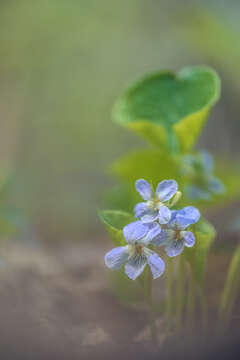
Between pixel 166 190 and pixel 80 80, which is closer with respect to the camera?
pixel 166 190

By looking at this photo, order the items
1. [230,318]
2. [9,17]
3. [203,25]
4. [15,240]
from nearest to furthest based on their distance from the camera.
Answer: [230,318]
[15,240]
[203,25]
[9,17]

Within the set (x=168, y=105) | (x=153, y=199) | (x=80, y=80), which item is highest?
(x=80, y=80)

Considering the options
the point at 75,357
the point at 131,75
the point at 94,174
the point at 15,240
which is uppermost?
the point at 131,75

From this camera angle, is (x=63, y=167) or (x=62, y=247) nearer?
(x=62, y=247)

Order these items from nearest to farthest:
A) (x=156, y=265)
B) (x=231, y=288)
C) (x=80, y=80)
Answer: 1. (x=156, y=265)
2. (x=231, y=288)
3. (x=80, y=80)

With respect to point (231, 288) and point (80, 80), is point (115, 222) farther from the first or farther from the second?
point (80, 80)

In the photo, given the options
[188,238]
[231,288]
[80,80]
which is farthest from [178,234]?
[80,80]

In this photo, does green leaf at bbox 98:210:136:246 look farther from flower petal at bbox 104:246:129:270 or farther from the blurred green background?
the blurred green background

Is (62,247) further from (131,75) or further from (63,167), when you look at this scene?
(131,75)

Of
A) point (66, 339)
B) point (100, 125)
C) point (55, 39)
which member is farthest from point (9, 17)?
point (66, 339)

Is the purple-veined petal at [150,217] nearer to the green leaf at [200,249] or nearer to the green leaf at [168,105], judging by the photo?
the green leaf at [200,249]
